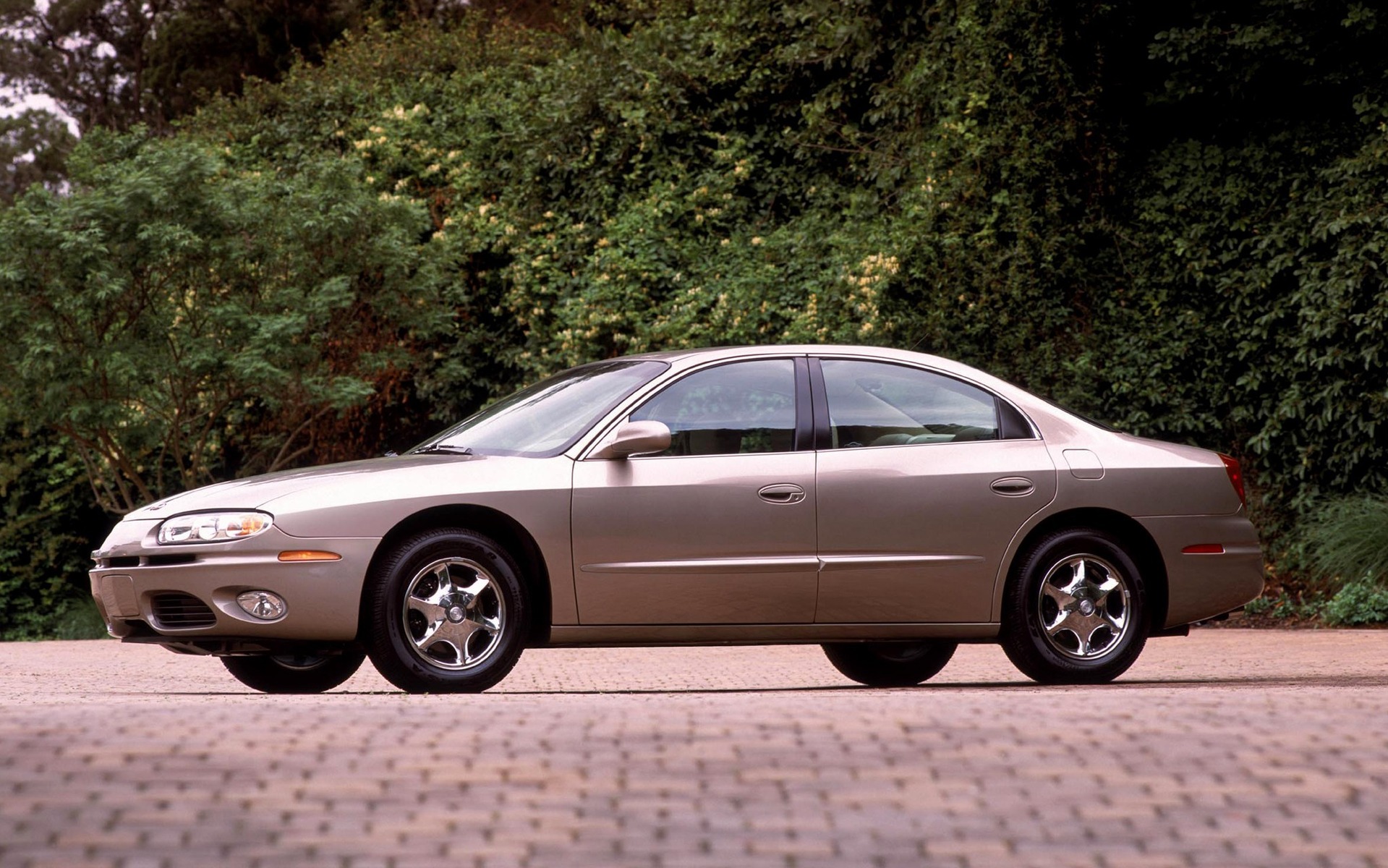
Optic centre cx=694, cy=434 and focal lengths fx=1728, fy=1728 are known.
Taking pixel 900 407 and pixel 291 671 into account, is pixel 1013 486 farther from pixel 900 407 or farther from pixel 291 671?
pixel 291 671

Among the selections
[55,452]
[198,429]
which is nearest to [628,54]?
[198,429]

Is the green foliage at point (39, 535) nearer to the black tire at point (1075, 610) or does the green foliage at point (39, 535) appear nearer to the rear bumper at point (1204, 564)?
the black tire at point (1075, 610)

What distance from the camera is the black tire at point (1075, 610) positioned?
315 inches

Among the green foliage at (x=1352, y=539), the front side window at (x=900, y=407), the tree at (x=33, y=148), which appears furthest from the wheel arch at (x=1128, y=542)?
the tree at (x=33, y=148)

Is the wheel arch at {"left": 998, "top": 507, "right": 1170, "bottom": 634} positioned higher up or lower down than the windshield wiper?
lower down

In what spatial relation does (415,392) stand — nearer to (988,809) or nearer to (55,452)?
(55,452)

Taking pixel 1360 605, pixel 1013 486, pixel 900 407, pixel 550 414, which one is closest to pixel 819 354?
pixel 900 407

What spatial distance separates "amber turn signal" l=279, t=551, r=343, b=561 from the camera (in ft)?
23.2

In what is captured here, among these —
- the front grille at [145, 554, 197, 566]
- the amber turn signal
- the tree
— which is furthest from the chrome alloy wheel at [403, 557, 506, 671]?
the tree

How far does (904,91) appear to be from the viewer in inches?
661

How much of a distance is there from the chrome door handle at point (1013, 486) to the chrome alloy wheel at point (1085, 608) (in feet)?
1.28

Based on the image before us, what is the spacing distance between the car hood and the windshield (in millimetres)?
253

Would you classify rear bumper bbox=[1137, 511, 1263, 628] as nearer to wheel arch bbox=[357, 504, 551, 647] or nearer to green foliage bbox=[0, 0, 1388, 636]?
wheel arch bbox=[357, 504, 551, 647]

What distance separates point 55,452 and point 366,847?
16.0 metres
